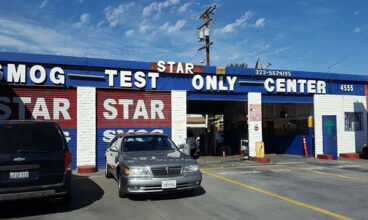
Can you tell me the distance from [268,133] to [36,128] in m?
19.3

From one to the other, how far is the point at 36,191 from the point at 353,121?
19148 mm

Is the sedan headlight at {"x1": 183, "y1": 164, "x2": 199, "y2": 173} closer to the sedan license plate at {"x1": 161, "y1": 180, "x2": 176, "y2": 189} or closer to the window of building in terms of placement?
the sedan license plate at {"x1": 161, "y1": 180, "x2": 176, "y2": 189}

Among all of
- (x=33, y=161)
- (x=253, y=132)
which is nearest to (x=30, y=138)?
(x=33, y=161)

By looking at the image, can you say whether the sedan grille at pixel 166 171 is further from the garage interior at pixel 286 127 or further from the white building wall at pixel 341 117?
the garage interior at pixel 286 127

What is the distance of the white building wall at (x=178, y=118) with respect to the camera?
15586mm

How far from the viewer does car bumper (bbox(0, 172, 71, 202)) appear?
19.2 ft

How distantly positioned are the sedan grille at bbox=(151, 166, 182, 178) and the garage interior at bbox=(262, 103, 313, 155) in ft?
44.7

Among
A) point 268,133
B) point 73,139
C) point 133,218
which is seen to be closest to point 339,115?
point 268,133

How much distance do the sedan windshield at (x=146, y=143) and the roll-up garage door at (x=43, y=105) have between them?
6.01 m

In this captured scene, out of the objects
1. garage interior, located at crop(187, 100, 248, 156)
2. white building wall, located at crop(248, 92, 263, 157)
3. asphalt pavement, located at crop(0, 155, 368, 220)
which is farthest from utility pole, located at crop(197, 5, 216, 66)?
asphalt pavement, located at crop(0, 155, 368, 220)

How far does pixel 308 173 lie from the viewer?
11789mm

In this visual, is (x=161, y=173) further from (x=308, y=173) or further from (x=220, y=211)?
(x=308, y=173)

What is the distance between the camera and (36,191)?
6.09 meters

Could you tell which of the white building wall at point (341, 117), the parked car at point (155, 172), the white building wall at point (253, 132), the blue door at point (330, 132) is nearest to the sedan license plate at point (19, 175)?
the parked car at point (155, 172)
